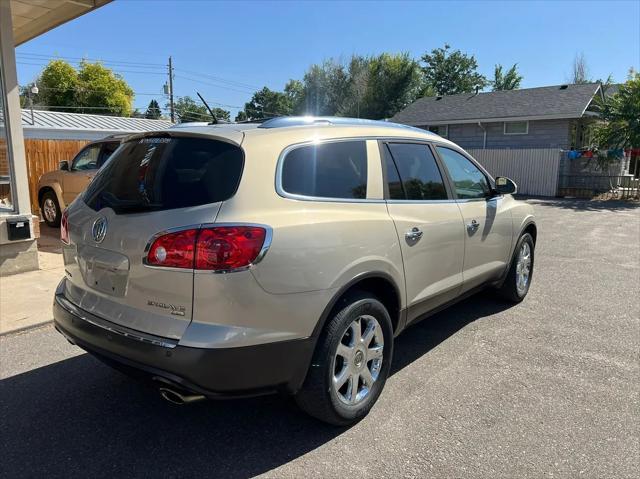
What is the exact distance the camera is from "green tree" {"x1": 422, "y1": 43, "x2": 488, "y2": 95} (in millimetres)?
54844

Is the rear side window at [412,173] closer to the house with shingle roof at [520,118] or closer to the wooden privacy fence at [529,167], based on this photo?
the wooden privacy fence at [529,167]

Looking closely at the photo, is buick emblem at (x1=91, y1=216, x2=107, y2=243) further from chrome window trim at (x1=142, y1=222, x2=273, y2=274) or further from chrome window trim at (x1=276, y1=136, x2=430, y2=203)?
chrome window trim at (x1=276, y1=136, x2=430, y2=203)

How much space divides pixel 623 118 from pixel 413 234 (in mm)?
19151

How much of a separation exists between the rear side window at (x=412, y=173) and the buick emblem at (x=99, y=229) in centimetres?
184

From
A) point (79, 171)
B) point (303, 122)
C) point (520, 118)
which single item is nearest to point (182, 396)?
point (303, 122)

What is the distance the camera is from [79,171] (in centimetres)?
1028

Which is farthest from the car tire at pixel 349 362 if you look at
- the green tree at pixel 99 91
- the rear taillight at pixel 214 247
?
the green tree at pixel 99 91

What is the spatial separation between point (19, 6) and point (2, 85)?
1.86m

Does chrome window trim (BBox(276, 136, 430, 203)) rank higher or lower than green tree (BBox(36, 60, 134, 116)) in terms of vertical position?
lower

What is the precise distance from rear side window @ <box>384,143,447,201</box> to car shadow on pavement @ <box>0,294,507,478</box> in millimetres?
1657

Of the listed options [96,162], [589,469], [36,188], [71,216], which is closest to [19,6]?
[96,162]

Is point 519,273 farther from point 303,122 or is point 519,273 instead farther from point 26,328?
point 26,328

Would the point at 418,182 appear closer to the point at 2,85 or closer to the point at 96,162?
the point at 2,85

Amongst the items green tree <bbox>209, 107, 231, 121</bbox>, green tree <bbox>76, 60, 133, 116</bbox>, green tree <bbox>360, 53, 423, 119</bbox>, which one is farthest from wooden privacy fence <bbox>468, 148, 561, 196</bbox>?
green tree <bbox>76, 60, 133, 116</bbox>
